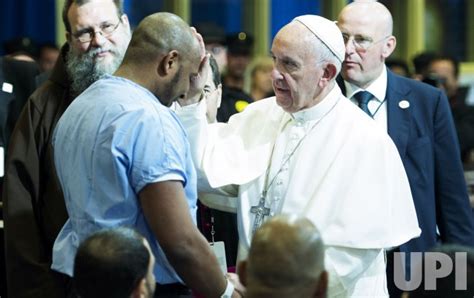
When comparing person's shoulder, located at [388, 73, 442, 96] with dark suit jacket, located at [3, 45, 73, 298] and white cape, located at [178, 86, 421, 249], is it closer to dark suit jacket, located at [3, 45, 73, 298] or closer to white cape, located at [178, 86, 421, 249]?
white cape, located at [178, 86, 421, 249]

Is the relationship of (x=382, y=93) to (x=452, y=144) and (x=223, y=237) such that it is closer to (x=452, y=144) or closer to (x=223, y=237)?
(x=452, y=144)

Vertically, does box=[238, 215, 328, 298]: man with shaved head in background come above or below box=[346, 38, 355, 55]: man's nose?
below

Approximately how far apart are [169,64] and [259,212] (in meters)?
0.79

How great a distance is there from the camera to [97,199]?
3656 mm

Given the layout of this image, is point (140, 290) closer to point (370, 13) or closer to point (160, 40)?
point (160, 40)

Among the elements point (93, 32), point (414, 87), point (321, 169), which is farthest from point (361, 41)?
point (93, 32)

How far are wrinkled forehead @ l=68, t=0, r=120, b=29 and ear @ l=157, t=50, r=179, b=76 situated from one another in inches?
42.9

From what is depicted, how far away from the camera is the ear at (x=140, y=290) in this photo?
3.23 meters

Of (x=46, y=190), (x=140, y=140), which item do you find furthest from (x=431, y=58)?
(x=140, y=140)

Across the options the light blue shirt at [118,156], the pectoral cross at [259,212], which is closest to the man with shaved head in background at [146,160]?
the light blue shirt at [118,156]

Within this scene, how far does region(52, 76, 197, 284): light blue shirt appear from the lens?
3.59 meters

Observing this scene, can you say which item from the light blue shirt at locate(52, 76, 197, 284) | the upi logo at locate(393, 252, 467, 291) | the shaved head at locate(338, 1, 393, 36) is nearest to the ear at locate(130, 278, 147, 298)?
the light blue shirt at locate(52, 76, 197, 284)

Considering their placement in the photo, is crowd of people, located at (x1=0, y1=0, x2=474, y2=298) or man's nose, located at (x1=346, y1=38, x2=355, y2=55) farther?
man's nose, located at (x1=346, y1=38, x2=355, y2=55)

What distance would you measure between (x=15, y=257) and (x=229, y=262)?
971 mm
